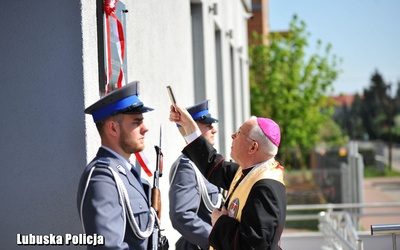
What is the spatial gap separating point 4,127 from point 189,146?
1230mm

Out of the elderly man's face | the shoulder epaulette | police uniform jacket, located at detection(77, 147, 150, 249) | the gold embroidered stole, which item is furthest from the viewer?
the elderly man's face

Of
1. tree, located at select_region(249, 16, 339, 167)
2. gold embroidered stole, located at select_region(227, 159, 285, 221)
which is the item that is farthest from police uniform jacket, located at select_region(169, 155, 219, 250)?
tree, located at select_region(249, 16, 339, 167)

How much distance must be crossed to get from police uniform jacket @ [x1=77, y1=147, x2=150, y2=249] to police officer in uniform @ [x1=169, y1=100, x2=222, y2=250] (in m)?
1.35

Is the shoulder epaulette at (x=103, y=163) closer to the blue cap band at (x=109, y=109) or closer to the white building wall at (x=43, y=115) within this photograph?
the blue cap band at (x=109, y=109)

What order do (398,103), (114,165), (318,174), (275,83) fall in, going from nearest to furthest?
1. (114,165)
2. (318,174)
3. (275,83)
4. (398,103)

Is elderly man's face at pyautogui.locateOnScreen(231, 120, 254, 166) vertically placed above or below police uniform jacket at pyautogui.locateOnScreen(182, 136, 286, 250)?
above

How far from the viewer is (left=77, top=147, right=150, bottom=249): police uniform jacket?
10.8ft

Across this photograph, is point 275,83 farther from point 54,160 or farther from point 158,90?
point 54,160

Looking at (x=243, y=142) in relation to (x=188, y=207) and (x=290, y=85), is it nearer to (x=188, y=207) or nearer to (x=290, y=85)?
(x=188, y=207)

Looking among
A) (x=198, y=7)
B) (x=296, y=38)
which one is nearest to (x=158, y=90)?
(x=198, y=7)

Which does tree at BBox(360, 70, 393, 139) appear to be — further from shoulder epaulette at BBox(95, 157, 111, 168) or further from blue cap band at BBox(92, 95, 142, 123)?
shoulder epaulette at BBox(95, 157, 111, 168)

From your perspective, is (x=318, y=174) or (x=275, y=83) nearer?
(x=318, y=174)

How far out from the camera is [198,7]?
952 centimetres

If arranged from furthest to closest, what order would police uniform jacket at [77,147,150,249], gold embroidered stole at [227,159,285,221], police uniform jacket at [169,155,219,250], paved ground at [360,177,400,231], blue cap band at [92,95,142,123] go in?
1. paved ground at [360,177,400,231]
2. police uniform jacket at [169,155,219,250]
3. gold embroidered stole at [227,159,285,221]
4. blue cap band at [92,95,142,123]
5. police uniform jacket at [77,147,150,249]
